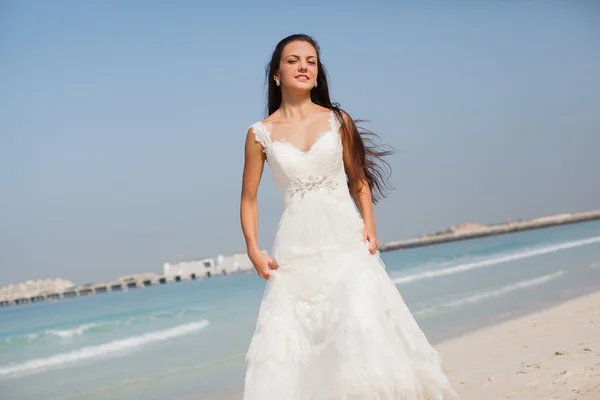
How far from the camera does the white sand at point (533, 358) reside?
17.7ft

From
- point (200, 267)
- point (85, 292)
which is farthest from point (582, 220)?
point (85, 292)

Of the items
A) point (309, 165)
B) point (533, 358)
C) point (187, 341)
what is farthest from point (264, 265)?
point (187, 341)

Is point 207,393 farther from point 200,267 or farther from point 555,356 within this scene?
point 200,267

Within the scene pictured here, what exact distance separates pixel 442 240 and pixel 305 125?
10854cm

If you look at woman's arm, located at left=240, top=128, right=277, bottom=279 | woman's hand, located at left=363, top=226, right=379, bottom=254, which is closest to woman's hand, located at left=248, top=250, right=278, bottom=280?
woman's arm, located at left=240, top=128, right=277, bottom=279

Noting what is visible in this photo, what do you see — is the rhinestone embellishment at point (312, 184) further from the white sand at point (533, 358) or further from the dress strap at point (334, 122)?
the white sand at point (533, 358)

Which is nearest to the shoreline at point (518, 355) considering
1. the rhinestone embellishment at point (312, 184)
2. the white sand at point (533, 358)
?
the white sand at point (533, 358)

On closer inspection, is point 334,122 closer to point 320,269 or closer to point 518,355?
point 320,269

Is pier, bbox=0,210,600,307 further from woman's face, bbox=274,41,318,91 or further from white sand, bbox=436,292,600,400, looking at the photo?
woman's face, bbox=274,41,318,91

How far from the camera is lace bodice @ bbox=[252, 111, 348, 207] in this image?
153 inches

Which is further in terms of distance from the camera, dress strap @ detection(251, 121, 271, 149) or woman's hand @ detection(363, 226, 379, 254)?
dress strap @ detection(251, 121, 271, 149)

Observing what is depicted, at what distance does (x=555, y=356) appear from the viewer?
6.84 meters

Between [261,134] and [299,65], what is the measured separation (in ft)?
1.29

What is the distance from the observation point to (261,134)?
403cm
